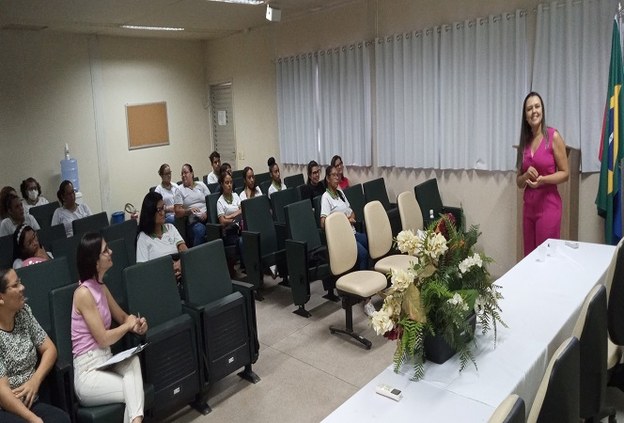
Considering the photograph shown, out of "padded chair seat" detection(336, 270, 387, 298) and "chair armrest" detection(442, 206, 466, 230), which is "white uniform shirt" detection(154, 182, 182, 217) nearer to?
"padded chair seat" detection(336, 270, 387, 298)

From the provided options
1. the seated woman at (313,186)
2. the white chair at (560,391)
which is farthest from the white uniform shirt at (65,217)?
the white chair at (560,391)

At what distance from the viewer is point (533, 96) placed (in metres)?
3.92

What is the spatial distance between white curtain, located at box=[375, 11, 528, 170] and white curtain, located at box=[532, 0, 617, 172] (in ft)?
0.81

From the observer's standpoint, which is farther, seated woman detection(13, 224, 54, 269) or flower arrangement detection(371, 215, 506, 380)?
seated woman detection(13, 224, 54, 269)

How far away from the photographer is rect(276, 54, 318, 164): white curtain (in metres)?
7.51

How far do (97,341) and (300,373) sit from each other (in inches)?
59.1

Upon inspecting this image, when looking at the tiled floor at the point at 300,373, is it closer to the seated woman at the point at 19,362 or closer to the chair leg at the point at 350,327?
the chair leg at the point at 350,327

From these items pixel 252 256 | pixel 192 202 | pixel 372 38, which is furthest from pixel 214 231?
pixel 372 38

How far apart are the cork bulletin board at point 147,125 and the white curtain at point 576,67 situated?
20.6 ft

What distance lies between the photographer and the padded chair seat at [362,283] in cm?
393

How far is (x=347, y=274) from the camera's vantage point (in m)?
4.28

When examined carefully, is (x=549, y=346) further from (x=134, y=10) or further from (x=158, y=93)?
(x=158, y=93)

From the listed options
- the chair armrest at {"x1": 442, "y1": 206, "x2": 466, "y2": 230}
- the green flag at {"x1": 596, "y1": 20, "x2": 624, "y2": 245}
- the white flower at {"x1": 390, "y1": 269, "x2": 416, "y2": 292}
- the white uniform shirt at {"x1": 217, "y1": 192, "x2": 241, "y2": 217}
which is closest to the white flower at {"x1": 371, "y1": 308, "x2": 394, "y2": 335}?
the white flower at {"x1": 390, "y1": 269, "x2": 416, "y2": 292}

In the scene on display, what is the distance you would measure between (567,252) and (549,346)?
4.94 feet
